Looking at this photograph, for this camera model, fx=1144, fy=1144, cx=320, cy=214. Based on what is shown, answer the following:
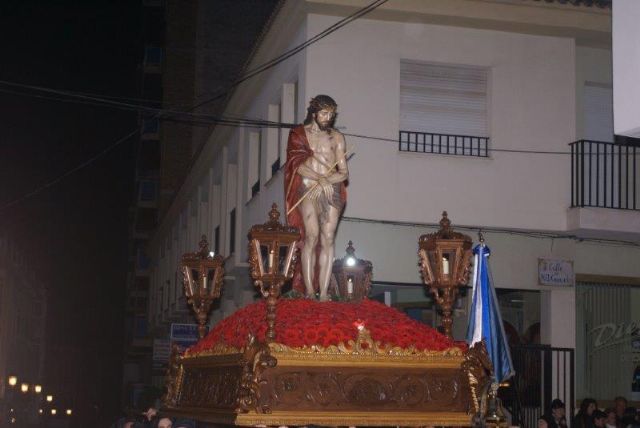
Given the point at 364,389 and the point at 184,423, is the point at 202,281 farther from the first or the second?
the point at 364,389

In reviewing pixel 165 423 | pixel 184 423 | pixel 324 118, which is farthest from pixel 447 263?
pixel 165 423

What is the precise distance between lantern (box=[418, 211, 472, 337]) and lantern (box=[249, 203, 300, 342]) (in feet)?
5.26

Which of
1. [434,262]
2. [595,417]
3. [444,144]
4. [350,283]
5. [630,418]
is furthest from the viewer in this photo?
[444,144]

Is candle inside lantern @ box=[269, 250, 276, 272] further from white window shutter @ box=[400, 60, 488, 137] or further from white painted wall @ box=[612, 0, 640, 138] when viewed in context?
white window shutter @ box=[400, 60, 488, 137]

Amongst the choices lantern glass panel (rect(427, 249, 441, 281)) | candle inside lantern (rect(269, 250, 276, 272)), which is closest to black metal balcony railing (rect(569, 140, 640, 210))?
lantern glass panel (rect(427, 249, 441, 281))

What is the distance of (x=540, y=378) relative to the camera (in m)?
17.6

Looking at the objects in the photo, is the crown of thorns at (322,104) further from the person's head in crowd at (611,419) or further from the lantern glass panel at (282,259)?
the person's head in crowd at (611,419)

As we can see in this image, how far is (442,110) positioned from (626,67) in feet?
43.6

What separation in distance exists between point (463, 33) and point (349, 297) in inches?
337

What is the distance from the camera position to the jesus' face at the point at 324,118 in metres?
10.0

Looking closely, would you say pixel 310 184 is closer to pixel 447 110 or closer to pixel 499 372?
pixel 499 372

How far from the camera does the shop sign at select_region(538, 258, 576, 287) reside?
717 inches

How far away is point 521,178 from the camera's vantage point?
18.1 metres

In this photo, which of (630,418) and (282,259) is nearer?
(282,259)
